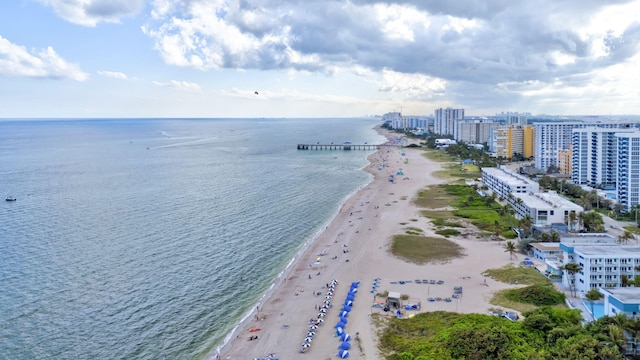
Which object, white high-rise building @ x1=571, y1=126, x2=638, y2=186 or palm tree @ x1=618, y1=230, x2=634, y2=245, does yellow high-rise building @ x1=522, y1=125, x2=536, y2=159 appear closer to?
white high-rise building @ x1=571, y1=126, x2=638, y2=186

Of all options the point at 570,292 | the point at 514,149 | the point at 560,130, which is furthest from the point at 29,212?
the point at 514,149

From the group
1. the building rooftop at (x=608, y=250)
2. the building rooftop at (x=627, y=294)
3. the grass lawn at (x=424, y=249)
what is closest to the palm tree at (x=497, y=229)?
the grass lawn at (x=424, y=249)

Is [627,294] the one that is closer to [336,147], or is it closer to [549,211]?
[549,211]

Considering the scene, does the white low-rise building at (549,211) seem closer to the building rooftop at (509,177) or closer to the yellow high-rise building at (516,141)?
the building rooftop at (509,177)

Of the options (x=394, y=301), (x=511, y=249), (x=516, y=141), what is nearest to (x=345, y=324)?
(x=394, y=301)

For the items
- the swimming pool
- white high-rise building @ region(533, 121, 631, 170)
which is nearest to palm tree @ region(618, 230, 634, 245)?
the swimming pool

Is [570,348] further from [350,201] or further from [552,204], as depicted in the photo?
[350,201]
